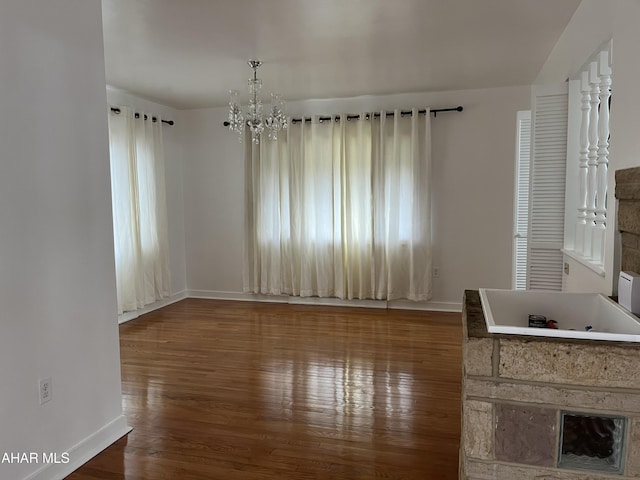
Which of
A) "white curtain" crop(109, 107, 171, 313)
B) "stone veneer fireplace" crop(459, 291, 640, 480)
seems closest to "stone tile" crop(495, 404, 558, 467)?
"stone veneer fireplace" crop(459, 291, 640, 480)

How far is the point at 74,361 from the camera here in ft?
7.71

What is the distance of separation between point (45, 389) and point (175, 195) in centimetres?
A: 418

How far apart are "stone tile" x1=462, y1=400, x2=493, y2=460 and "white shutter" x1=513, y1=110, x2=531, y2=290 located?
3.68m

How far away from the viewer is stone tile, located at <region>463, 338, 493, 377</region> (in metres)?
1.46

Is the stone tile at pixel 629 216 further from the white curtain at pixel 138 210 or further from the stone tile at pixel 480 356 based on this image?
the white curtain at pixel 138 210

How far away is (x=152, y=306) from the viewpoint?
564 cm

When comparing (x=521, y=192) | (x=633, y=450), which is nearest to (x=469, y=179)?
(x=521, y=192)

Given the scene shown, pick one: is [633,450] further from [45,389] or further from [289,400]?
[45,389]

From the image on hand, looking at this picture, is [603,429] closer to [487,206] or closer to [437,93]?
[487,206]

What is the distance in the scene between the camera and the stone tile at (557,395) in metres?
1.38

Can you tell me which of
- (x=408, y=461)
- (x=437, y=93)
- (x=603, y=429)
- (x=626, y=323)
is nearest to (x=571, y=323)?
(x=626, y=323)

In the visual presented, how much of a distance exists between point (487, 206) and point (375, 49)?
2427mm

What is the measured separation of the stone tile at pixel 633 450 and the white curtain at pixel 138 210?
178 inches

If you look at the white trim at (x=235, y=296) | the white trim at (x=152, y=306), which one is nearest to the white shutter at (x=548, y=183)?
the white trim at (x=235, y=296)
